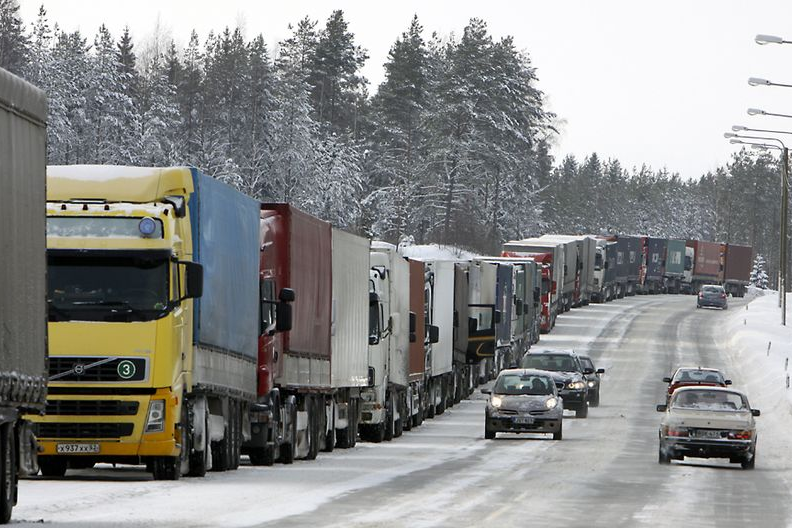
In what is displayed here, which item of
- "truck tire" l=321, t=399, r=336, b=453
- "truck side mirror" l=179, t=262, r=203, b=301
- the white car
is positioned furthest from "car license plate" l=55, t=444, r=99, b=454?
the white car

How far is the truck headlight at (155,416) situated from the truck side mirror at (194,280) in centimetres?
129

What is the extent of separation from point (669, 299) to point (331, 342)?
9455cm

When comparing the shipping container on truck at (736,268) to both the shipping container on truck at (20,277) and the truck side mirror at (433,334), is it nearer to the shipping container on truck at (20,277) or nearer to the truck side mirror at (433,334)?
the truck side mirror at (433,334)

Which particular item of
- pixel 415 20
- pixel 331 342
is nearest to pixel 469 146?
pixel 415 20

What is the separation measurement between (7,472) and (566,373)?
3310 cm

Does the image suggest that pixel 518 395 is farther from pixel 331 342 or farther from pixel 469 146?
pixel 469 146

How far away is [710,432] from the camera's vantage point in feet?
97.2

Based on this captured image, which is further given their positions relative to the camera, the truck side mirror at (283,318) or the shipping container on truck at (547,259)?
the shipping container on truck at (547,259)

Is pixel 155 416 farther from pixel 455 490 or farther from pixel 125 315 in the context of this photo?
pixel 455 490

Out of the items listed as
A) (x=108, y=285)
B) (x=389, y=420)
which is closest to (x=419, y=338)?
(x=389, y=420)

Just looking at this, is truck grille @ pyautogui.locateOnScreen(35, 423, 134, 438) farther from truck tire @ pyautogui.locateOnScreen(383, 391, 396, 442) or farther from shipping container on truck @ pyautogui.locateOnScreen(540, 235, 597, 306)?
shipping container on truck @ pyautogui.locateOnScreen(540, 235, 597, 306)

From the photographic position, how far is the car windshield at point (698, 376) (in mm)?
46406

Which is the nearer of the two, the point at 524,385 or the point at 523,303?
the point at 524,385

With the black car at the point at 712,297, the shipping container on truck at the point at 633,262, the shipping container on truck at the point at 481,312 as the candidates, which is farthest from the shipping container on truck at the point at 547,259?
the shipping container on truck at the point at 633,262
